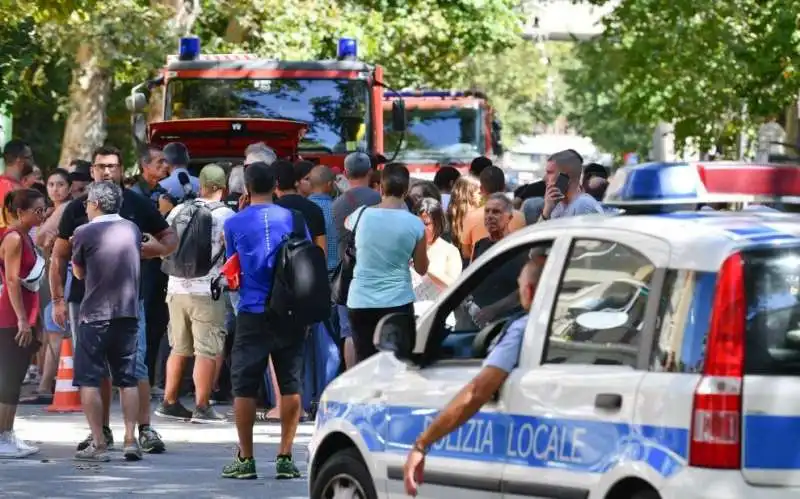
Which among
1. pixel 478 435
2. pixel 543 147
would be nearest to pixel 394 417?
pixel 478 435

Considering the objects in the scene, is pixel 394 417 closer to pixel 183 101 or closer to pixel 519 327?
pixel 519 327

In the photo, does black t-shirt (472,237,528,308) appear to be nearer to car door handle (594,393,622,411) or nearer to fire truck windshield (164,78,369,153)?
car door handle (594,393,622,411)

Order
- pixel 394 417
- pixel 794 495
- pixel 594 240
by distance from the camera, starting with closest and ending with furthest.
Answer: pixel 794 495, pixel 594 240, pixel 394 417

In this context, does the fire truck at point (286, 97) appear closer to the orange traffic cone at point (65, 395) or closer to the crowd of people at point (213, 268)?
the crowd of people at point (213, 268)

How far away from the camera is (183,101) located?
851 inches

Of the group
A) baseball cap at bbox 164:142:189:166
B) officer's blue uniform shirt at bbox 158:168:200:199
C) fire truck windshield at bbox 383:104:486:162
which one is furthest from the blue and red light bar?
fire truck windshield at bbox 383:104:486:162

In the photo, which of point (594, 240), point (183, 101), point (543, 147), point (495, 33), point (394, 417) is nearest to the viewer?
point (594, 240)

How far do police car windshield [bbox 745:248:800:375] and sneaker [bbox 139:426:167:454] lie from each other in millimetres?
6861

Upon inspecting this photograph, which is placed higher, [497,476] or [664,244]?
[664,244]

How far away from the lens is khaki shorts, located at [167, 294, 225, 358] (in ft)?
47.0

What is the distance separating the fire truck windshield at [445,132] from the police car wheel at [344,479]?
2306 cm

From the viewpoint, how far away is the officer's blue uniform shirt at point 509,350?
283 inches

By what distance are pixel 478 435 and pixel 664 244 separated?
108cm

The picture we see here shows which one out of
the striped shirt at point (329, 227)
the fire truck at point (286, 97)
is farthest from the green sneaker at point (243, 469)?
the fire truck at point (286, 97)
